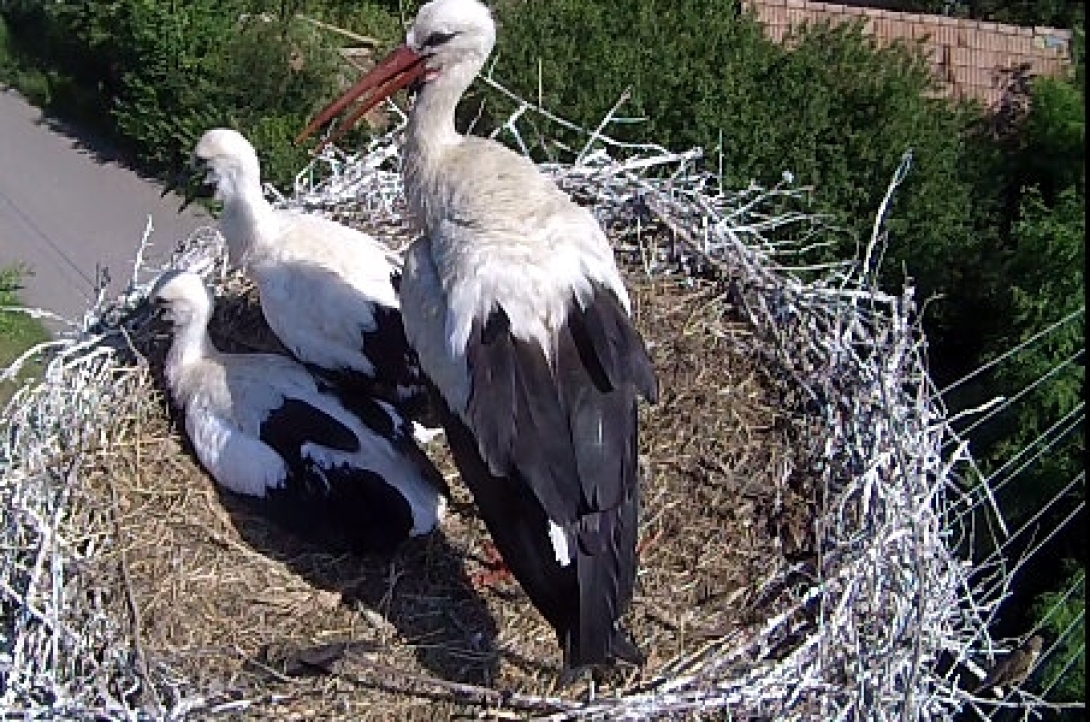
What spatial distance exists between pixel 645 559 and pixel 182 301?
3.57 ft

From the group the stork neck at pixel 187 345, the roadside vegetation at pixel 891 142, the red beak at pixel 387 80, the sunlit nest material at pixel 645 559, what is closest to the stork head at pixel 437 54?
the red beak at pixel 387 80

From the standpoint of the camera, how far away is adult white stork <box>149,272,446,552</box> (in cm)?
284

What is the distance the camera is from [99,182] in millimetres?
9344

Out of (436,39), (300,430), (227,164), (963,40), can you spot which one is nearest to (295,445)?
(300,430)

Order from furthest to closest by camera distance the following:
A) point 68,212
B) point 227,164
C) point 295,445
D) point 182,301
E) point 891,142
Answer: point 68,212 → point 891,142 → point 227,164 → point 182,301 → point 295,445

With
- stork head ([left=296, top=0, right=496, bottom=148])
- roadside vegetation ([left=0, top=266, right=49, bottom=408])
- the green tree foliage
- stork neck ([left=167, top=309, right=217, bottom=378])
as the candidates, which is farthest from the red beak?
roadside vegetation ([left=0, top=266, right=49, bottom=408])

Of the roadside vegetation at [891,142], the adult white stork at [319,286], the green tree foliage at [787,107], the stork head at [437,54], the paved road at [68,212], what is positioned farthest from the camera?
the paved road at [68,212]

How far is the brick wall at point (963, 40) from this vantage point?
7492 millimetres

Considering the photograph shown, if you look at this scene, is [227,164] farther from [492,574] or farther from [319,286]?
[492,574]

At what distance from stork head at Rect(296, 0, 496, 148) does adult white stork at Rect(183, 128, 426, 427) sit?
0.37m

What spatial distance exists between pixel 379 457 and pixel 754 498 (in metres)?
0.74

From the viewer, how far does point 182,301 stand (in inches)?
122

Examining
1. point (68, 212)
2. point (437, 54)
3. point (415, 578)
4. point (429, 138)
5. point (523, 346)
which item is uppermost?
point (437, 54)

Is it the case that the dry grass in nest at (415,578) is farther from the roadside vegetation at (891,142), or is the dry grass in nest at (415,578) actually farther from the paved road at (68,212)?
the paved road at (68,212)
